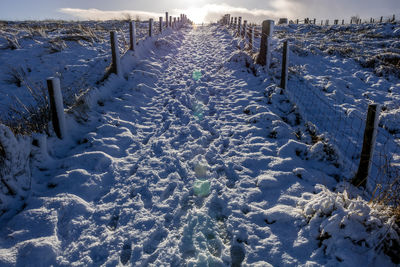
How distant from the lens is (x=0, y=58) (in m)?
8.24

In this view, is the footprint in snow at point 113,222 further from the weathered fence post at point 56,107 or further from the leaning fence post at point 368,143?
the leaning fence post at point 368,143

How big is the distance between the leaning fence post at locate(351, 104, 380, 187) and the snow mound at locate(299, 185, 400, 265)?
0.91m

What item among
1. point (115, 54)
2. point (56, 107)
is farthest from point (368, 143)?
point (115, 54)

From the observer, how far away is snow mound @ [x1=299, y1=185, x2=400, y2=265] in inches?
84.7

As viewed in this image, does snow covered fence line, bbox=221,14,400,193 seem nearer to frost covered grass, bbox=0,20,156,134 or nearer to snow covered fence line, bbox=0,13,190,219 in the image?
snow covered fence line, bbox=0,13,190,219

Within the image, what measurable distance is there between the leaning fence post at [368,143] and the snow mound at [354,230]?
91 centimetres

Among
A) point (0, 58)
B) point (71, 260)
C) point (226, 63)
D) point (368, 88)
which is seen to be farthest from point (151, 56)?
point (71, 260)

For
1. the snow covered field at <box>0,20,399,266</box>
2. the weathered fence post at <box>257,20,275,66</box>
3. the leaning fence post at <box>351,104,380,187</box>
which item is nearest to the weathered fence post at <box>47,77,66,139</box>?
the snow covered field at <box>0,20,399,266</box>

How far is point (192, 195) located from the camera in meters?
3.27

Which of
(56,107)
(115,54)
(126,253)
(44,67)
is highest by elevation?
(115,54)

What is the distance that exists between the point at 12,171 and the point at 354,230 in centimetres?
405

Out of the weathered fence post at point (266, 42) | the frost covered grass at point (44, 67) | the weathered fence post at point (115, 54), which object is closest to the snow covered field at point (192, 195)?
the frost covered grass at point (44, 67)

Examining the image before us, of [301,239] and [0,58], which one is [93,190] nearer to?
[301,239]

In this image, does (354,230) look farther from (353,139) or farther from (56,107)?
(56,107)
